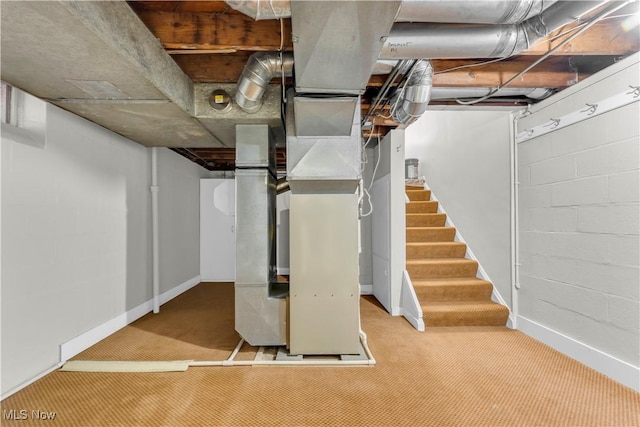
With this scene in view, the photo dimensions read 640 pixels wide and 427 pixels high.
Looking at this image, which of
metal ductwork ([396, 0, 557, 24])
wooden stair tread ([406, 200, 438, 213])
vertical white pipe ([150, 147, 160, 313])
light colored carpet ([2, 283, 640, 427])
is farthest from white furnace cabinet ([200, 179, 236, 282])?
metal ductwork ([396, 0, 557, 24])

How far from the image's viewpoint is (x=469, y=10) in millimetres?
1167

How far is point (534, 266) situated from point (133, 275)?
3.96 metres

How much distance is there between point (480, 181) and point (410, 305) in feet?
5.30

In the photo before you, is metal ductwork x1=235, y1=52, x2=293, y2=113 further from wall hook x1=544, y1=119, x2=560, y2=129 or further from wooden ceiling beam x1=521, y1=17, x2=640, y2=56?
wall hook x1=544, y1=119, x2=560, y2=129

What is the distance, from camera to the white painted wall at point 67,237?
5.44 ft

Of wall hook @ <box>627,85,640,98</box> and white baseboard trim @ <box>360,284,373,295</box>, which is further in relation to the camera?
white baseboard trim @ <box>360,284,373,295</box>

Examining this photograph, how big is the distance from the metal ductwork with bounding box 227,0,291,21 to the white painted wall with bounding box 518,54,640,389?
218 centimetres

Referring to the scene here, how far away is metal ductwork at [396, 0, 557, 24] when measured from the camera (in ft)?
3.77

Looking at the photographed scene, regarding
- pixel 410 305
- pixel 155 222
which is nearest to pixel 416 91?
pixel 410 305

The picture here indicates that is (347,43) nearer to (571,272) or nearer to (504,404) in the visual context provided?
(504,404)

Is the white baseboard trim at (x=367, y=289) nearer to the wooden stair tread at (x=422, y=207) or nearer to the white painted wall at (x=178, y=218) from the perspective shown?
the wooden stair tread at (x=422, y=207)

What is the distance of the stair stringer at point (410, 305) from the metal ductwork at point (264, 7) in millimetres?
2527

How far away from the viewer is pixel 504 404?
4.97ft

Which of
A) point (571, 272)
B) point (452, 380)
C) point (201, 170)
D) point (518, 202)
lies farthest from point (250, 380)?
point (201, 170)
